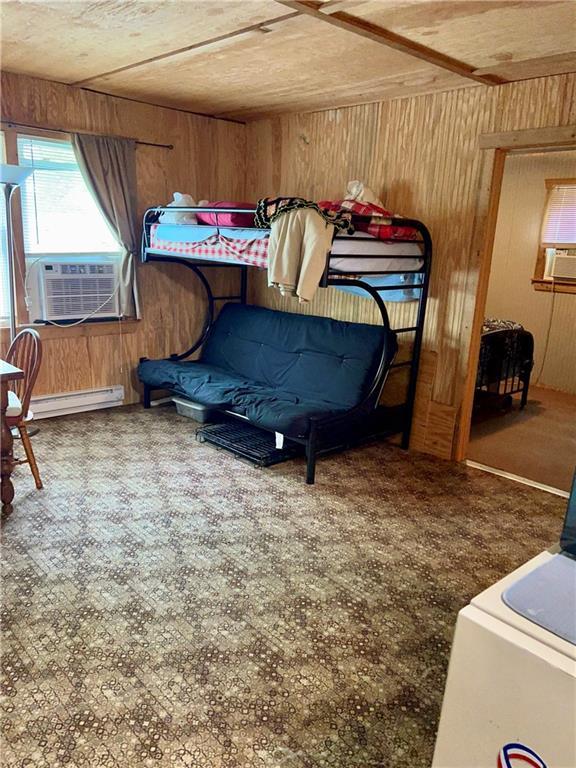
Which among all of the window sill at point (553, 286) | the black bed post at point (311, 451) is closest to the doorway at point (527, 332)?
the window sill at point (553, 286)

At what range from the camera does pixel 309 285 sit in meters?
3.04

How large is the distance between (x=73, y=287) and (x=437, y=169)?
2625 mm

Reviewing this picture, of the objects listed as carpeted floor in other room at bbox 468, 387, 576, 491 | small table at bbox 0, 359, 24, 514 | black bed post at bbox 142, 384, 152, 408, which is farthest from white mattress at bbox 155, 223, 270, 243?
carpeted floor in other room at bbox 468, 387, 576, 491

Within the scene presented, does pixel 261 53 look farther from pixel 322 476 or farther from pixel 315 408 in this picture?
pixel 322 476

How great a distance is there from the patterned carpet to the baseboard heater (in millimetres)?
567

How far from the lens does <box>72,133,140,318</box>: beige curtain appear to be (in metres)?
4.00

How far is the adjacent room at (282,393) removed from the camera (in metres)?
1.66

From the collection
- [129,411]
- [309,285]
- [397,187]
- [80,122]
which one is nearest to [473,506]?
[309,285]

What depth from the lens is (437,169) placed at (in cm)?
367

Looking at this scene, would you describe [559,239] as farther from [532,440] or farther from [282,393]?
[282,393]

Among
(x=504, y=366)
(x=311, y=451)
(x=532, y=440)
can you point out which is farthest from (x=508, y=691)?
(x=504, y=366)

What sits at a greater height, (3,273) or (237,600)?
(3,273)

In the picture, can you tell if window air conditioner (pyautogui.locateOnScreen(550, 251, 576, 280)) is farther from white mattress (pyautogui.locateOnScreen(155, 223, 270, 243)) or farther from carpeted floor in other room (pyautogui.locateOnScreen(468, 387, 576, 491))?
white mattress (pyautogui.locateOnScreen(155, 223, 270, 243))

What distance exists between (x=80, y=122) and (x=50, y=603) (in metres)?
3.23
